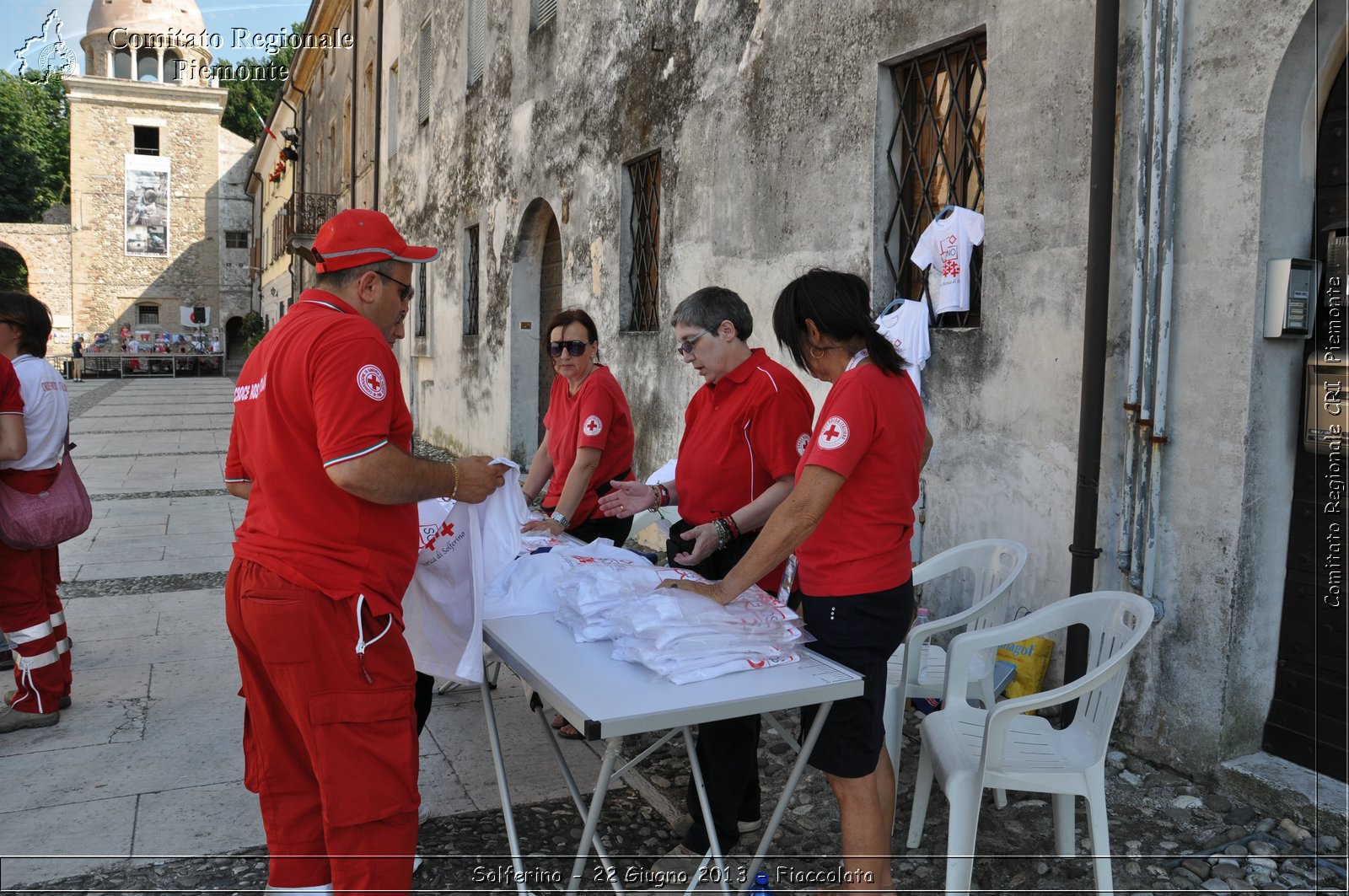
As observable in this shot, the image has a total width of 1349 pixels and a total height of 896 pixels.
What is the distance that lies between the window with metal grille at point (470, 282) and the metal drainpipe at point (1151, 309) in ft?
33.3

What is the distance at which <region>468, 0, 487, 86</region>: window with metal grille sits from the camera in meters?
12.1

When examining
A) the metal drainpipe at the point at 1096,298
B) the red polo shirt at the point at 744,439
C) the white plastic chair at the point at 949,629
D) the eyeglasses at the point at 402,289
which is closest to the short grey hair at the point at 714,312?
the red polo shirt at the point at 744,439

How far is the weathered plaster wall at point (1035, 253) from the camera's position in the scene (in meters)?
3.41

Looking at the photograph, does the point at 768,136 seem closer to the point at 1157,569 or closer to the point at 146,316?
the point at 1157,569

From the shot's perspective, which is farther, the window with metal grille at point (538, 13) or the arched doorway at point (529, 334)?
the arched doorway at point (529, 334)

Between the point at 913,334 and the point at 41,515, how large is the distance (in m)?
3.87

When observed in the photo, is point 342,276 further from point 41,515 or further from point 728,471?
point 41,515

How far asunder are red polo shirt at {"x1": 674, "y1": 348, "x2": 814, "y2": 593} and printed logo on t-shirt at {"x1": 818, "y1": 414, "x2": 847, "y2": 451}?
2.10ft

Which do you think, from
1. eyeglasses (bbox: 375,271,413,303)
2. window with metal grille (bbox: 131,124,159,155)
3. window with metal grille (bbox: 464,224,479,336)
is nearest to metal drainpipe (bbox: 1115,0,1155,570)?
eyeglasses (bbox: 375,271,413,303)

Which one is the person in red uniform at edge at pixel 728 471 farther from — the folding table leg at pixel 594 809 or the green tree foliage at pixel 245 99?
the green tree foliage at pixel 245 99

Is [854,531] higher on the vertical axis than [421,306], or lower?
lower

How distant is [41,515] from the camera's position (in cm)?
408

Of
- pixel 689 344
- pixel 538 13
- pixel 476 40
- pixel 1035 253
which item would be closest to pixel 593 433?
pixel 689 344

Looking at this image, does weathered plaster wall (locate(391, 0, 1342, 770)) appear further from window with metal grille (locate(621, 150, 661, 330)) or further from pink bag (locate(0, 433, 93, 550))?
pink bag (locate(0, 433, 93, 550))
